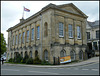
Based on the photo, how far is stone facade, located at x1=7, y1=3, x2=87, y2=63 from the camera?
2139cm

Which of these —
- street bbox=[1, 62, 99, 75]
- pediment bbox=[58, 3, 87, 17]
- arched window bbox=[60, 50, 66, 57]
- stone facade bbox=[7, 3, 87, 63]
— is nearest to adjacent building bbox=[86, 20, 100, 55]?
stone facade bbox=[7, 3, 87, 63]

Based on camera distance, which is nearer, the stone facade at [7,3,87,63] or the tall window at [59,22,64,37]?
the stone facade at [7,3,87,63]

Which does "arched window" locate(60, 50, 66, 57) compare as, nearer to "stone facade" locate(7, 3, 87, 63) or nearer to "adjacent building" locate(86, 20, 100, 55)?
"stone facade" locate(7, 3, 87, 63)

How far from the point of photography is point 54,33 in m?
21.4

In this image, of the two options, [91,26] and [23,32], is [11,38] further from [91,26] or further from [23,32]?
[91,26]

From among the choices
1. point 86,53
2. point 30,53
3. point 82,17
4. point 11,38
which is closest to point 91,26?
point 82,17

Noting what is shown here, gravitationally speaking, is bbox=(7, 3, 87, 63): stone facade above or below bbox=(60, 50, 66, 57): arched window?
above

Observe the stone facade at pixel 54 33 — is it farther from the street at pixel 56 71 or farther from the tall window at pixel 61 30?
the street at pixel 56 71

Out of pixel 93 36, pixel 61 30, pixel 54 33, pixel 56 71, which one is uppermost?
pixel 61 30

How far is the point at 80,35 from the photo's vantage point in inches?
1027

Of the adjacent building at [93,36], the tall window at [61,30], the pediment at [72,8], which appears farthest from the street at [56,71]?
the adjacent building at [93,36]

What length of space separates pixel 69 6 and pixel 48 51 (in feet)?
35.5

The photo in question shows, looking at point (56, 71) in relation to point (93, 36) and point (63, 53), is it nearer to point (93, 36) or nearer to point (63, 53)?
point (63, 53)

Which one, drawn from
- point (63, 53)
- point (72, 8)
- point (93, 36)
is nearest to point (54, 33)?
point (63, 53)
